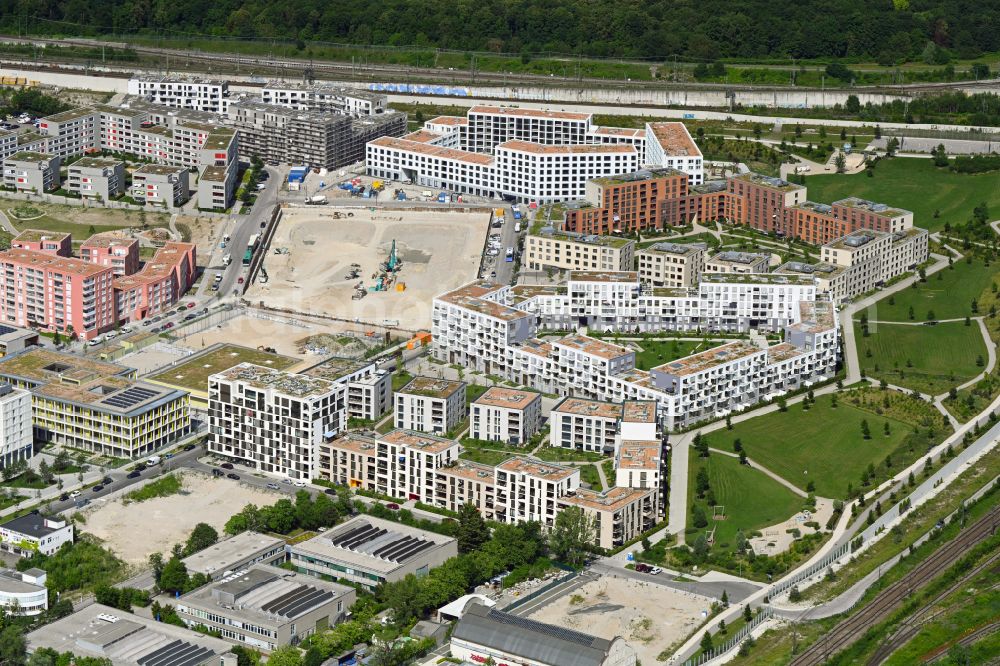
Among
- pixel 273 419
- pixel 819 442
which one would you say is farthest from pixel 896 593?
pixel 273 419

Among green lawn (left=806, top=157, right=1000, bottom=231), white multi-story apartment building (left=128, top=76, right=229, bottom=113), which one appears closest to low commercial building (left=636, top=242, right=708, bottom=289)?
green lawn (left=806, top=157, right=1000, bottom=231)

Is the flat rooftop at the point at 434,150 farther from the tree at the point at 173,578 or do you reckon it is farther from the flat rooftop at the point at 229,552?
the tree at the point at 173,578

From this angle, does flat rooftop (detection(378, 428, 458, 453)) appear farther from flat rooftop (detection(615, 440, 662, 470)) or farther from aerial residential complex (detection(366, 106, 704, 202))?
aerial residential complex (detection(366, 106, 704, 202))

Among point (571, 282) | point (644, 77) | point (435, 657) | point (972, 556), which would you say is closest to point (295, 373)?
point (571, 282)

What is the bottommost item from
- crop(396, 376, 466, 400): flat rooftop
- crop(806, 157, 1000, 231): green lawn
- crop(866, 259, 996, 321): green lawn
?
crop(396, 376, 466, 400): flat rooftop

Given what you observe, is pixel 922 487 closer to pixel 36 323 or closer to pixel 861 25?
pixel 36 323

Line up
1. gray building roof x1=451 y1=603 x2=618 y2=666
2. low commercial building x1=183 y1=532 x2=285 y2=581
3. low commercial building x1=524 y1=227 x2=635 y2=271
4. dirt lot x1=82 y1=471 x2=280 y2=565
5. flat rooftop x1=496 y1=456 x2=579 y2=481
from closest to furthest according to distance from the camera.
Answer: gray building roof x1=451 y1=603 x2=618 y2=666 < low commercial building x1=183 y1=532 x2=285 y2=581 < dirt lot x1=82 y1=471 x2=280 y2=565 < flat rooftop x1=496 y1=456 x2=579 y2=481 < low commercial building x1=524 y1=227 x2=635 y2=271
